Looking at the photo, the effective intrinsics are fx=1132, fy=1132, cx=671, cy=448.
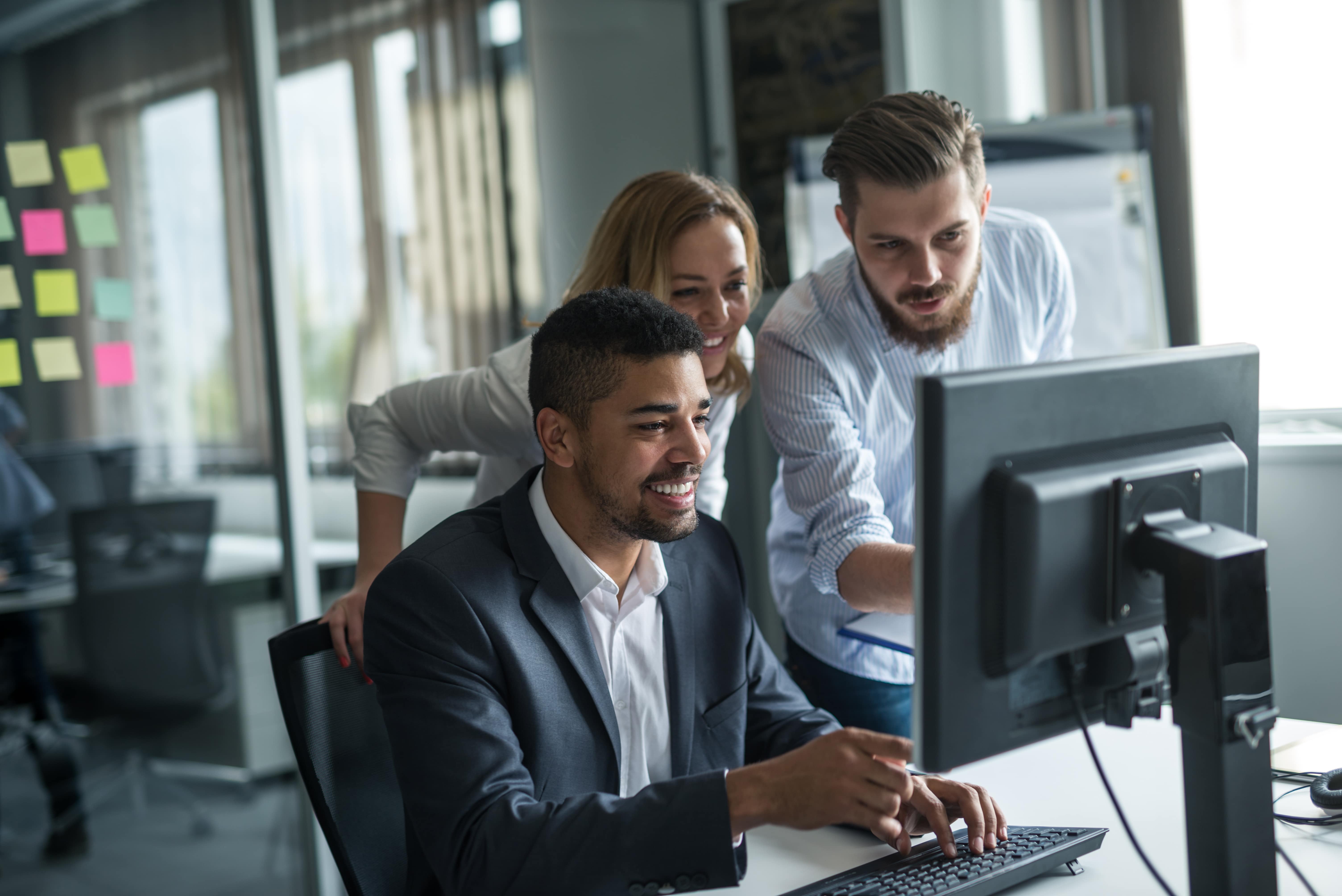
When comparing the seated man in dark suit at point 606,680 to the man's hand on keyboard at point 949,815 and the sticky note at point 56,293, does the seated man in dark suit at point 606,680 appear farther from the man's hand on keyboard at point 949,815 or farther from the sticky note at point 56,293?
the sticky note at point 56,293

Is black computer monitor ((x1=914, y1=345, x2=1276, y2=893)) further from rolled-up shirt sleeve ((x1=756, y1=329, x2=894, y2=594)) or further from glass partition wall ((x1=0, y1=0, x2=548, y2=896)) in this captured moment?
glass partition wall ((x1=0, y1=0, x2=548, y2=896))

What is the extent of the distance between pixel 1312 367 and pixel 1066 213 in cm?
72

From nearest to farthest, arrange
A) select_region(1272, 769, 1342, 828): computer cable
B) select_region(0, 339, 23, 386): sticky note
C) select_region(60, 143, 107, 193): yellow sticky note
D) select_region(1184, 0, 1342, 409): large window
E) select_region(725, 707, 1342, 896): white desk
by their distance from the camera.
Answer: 1. select_region(725, 707, 1342, 896): white desk
2. select_region(1272, 769, 1342, 828): computer cable
3. select_region(0, 339, 23, 386): sticky note
4. select_region(60, 143, 107, 193): yellow sticky note
5. select_region(1184, 0, 1342, 409): large window

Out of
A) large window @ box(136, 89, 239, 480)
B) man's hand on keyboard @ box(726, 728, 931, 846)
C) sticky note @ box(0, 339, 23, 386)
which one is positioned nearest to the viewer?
man's hand on keyboard @ box(726, 728, 931, 846)

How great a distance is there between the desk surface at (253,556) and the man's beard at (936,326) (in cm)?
154

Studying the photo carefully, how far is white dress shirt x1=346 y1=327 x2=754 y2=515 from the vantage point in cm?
170

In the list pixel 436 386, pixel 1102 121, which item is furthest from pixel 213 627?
pixel 1102 121

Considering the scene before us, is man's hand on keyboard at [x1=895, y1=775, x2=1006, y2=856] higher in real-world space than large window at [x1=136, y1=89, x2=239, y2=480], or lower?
lower

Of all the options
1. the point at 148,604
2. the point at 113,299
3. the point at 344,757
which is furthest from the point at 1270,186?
the point at 148,604

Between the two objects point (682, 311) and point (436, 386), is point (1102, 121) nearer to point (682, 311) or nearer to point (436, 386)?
point (682, 311)

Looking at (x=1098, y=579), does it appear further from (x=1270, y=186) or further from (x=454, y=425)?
(x=1270, y=186)

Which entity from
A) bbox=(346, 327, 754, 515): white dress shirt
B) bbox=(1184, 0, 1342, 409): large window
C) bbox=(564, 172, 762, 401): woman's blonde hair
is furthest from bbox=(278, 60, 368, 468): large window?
bbox=(1184, 0, 1342, 409): large window

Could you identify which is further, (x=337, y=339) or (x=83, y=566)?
(x=337, y=339)

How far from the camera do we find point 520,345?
5.78ft
